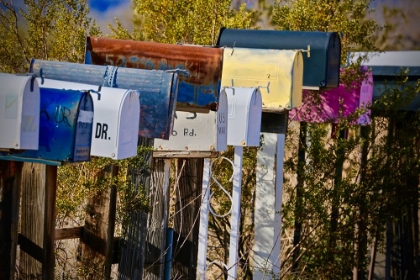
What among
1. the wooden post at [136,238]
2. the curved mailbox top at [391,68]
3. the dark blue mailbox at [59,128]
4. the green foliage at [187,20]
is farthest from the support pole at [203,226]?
the curved mailbox top at [391,68]

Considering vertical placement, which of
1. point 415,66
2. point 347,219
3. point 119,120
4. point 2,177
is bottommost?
point 347,219

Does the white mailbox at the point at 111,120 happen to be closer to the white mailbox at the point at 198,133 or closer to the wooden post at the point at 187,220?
the white mailbox at the point at 198,133

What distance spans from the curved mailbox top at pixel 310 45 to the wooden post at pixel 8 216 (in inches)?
96.2

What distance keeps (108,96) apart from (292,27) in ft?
13.2

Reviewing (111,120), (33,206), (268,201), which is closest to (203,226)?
(268,201)

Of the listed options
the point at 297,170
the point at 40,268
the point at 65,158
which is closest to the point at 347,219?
the point at 297,170

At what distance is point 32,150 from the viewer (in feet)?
8.47

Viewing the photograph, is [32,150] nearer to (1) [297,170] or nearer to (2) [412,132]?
(1) [297,170]

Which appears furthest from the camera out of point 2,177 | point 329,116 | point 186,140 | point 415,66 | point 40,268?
point 415,66

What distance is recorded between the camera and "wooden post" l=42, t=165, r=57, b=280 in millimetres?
2766

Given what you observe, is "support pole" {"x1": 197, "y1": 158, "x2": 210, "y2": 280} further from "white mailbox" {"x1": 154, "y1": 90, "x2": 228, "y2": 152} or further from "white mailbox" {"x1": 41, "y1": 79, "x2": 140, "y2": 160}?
"white mailbox" {"x1": 41, "y1": 79, "x2": 140, "y2": 160}

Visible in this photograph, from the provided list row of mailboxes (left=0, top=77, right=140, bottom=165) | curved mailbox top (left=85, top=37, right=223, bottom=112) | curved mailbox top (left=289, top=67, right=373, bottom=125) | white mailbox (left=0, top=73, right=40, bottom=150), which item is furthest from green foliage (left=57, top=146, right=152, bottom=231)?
curved mailbox top (left=289, top=67, right=373, bottom=125)

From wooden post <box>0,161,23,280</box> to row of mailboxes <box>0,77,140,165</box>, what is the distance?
0.07m

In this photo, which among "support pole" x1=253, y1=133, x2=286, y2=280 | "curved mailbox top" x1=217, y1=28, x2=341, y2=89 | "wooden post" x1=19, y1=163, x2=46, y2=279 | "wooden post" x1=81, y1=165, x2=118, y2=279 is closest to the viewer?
"wooden post" x1=19, y1=163, x2=46, y2=279
